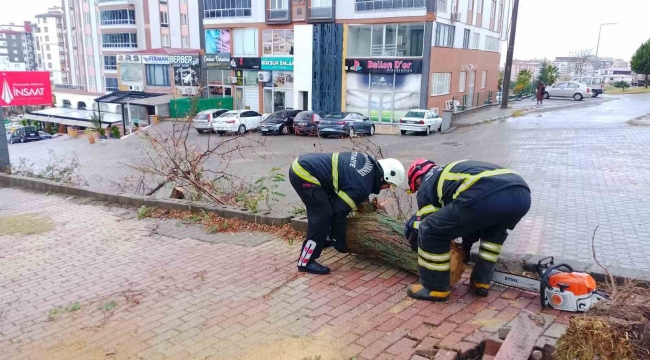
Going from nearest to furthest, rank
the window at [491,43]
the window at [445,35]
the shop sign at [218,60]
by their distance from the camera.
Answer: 1. the window at [445,35]
2. the shop sign at [218,60]
3. the window at [491,43]

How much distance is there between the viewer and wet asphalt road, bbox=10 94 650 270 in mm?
6430

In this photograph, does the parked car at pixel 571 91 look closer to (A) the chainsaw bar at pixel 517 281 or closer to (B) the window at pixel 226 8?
(B) the window at pixel 226 8

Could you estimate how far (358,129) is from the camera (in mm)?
24812

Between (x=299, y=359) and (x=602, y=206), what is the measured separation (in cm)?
693

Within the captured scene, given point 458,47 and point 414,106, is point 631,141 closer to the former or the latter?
point 414,106

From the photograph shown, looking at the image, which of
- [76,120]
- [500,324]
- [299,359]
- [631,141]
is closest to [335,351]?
[299,359]

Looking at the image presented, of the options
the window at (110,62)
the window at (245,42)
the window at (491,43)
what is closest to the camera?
the window at (245,42)

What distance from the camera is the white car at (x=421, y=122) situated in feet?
76.7

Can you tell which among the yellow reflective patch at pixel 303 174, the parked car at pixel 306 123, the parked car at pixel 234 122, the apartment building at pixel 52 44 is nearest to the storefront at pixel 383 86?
the parked car at pixel 306 123

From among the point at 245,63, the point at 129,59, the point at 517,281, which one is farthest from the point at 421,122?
the point at 129,59

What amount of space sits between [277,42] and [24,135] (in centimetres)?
2228

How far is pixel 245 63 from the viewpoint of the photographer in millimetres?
35906

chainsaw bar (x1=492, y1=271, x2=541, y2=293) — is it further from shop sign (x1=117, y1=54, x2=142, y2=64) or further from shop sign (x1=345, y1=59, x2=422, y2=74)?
shop sign (x1=117, y1=54, x2=142, y2=64)

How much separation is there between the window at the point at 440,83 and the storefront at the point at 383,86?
123 cm
